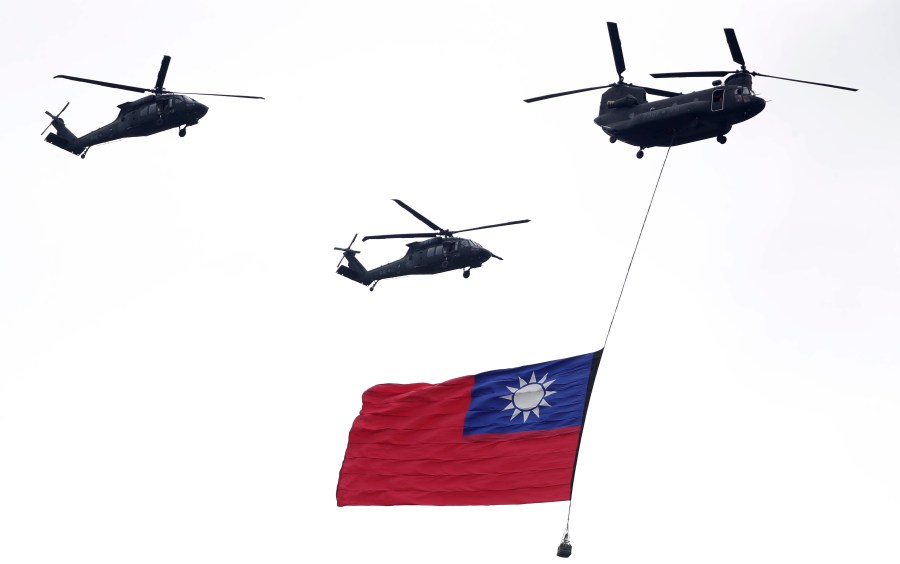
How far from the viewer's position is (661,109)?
61469 mm

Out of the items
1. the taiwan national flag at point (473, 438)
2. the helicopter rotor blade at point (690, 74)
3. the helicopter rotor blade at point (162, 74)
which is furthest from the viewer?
the helicopter rotor blade at point (162, 74)

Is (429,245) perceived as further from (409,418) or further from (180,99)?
(409,418)

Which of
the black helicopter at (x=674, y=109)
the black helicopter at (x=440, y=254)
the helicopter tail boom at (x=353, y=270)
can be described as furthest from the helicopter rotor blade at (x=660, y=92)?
the helicopter tail boom at (x=353, y=270)

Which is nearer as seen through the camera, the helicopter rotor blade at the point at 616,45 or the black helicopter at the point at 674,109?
the black helicopter at the point at 674,109

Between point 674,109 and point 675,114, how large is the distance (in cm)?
26

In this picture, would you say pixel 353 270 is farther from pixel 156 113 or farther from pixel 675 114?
pixel 675 114

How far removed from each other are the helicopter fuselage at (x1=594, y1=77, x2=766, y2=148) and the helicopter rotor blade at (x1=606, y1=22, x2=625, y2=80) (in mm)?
978

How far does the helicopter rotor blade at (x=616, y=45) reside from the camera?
6384 cm

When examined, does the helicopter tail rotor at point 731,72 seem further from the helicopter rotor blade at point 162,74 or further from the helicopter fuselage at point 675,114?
the helicopter rotor blade at point 162,74

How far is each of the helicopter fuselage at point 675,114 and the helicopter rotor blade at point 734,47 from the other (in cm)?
84

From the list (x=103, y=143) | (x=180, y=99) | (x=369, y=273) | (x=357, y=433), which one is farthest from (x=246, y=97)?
(x=357, y=433)

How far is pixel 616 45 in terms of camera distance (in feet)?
213

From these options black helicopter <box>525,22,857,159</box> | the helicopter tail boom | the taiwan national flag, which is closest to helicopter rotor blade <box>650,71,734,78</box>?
black helicopter <box>525,22,857,159</box>

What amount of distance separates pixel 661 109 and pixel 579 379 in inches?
890
